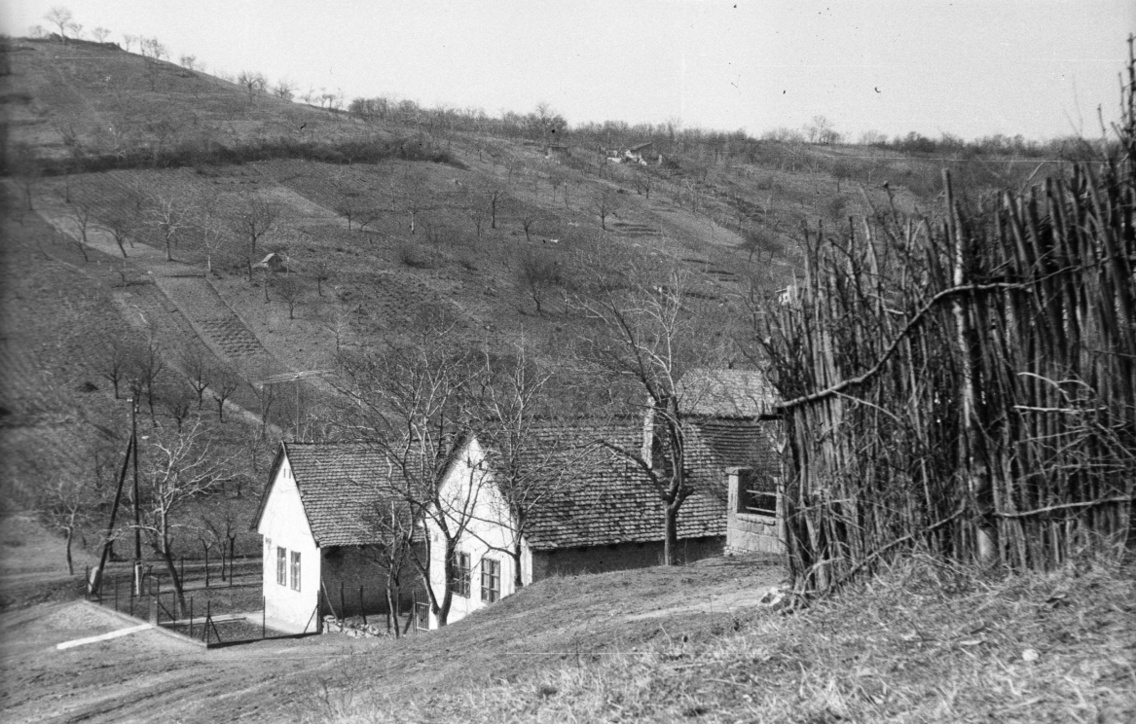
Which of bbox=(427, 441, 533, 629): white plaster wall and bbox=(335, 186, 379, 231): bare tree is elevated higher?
bbox=(335, 186, 379, 231): bare tree

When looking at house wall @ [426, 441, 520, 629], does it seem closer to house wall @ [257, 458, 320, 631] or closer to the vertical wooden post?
house wall @ [257, 458, 320, 631]

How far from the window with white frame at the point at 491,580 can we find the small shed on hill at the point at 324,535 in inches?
142

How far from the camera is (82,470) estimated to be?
34219 mm

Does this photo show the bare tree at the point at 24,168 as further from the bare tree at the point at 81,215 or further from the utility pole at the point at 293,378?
the utility pole at the point at 293,378

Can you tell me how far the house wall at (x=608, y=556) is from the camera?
22562 mm

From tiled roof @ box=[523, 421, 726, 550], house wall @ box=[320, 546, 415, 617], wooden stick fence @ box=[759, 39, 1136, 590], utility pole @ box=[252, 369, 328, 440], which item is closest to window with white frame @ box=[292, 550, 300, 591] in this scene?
house wall @ box=[320, 546, 415, 617]

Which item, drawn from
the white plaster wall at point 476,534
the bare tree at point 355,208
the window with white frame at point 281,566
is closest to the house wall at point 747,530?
the white plaster wall at point 476,534

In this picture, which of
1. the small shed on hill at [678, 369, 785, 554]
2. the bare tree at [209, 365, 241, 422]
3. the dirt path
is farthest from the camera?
the bare tree at [209, 365, 241, 422]

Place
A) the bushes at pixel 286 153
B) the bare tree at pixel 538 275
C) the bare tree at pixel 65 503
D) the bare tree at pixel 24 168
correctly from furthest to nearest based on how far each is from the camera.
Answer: the bushes at pixel 286 153, the bare tree at pixel 538 275, the bare tree at pixel 65 503, the bare tree at pixel 24 168

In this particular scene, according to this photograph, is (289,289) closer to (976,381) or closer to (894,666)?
(976,381)

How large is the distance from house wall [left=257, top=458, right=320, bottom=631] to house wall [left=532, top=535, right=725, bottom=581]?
8785 millimetres

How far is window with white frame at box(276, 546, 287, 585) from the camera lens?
103 feet

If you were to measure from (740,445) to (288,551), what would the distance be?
47.1 ft

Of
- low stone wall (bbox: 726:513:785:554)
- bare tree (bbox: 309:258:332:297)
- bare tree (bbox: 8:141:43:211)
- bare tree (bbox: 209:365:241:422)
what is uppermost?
bare tree (bbox: 309:258:332:297)
